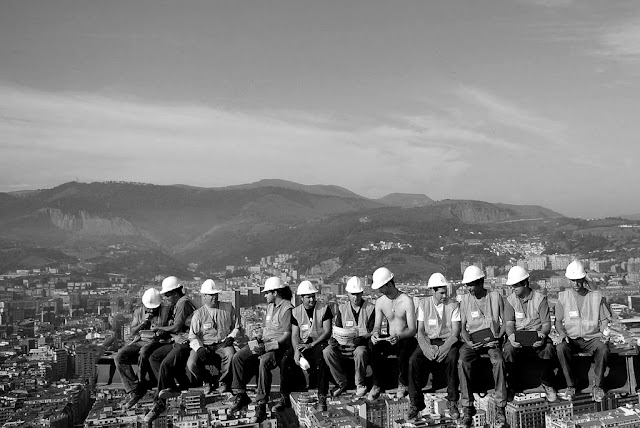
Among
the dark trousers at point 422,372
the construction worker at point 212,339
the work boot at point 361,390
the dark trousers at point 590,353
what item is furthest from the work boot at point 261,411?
the dark trousers at point 590,353

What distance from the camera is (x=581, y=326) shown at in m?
7.16

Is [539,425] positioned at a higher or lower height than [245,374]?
lower

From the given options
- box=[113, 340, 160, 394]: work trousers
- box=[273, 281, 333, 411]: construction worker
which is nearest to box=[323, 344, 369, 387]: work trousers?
box=[273, 281, 333, 411]: construction worker

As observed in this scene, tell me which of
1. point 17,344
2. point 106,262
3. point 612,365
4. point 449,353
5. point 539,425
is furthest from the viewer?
point 106,262

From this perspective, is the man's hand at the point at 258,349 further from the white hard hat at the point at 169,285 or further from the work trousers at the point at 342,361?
the white hard hat at the point at 169,285

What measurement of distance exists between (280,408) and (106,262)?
100 meters

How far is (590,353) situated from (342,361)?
2.97m

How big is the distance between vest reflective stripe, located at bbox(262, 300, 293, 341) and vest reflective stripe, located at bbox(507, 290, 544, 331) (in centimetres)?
275

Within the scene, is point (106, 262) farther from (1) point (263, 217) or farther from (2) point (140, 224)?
(1) point (263, 217)

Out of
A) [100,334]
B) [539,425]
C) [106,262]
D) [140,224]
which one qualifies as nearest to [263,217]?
[140,224]

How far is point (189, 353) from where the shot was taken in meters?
7.33

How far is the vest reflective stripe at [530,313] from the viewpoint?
7.09 meters

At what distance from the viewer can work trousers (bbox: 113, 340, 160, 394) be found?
→ 289 inches

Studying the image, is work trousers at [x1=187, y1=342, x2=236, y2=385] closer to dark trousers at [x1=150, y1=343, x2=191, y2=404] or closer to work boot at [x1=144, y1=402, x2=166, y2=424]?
dark trousers at [x1=150, y1=343, x2=191, y2=404]
